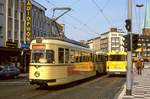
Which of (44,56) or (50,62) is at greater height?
(44,56)

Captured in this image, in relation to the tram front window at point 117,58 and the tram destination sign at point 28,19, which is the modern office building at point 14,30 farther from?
the tram front window at point 117,58

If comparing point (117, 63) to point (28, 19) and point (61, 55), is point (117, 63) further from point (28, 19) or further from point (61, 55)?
point (61, 55)

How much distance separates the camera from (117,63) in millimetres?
46438

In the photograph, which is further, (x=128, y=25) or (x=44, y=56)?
(x=44, y=56)

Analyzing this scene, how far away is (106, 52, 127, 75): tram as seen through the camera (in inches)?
1816

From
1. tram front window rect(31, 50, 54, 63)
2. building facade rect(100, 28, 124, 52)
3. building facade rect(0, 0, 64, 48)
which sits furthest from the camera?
building facade rect(100, 28, 124, 52)

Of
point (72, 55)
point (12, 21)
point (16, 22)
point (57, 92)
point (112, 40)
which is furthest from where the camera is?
point (112, 40)

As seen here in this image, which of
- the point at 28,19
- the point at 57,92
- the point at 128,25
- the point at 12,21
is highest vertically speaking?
the point at 28,19

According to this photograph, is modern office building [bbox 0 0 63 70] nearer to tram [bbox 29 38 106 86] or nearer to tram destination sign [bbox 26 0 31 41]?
tram destination sign [bbox 26 0 31 41]

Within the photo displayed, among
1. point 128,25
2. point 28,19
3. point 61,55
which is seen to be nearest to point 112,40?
point 28,19

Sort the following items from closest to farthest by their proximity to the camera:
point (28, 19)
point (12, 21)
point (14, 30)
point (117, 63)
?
point (117, 63) < point (12, 21) < point (14, 30) < point (28, 19)

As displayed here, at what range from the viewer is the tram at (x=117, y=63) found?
46.1 m

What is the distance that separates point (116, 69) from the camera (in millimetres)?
46375

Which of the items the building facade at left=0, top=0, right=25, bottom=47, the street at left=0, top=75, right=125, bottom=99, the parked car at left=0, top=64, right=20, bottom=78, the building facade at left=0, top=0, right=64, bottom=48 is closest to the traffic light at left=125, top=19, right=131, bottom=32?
the street at left=0, top=75, right=125, bottom=99
